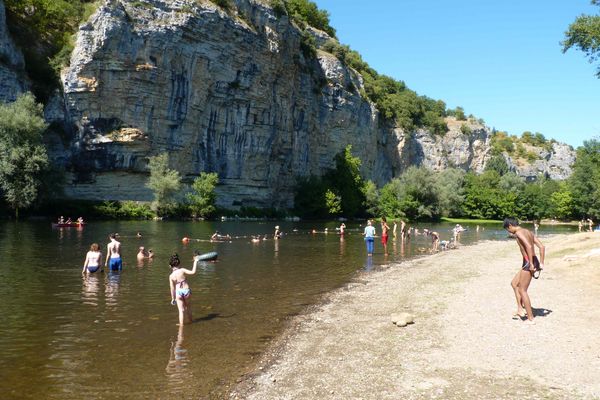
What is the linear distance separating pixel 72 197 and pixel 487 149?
117416 mm

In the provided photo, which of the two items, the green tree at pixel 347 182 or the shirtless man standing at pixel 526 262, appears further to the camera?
the green tree at pixel 347 182

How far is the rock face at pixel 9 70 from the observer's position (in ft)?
176

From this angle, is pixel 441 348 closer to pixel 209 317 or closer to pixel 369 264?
pixel 209 317

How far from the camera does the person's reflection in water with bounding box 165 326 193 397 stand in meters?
7.93

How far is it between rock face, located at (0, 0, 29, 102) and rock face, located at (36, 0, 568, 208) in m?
5.98

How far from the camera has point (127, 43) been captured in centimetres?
6388

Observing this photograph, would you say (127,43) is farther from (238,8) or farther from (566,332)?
(566,332)

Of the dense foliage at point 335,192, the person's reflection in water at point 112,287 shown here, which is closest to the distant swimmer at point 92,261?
the person's reflection in water at point 112,287

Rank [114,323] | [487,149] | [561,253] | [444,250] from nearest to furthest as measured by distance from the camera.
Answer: [114,323], [561,253], [444,250], [487,149]

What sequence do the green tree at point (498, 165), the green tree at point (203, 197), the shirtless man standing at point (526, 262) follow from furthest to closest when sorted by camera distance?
the green tree at point (498, 165), the green tree at point (203, 197), the shirtless man standing at point (526, 262)

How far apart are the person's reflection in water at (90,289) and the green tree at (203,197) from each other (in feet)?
156

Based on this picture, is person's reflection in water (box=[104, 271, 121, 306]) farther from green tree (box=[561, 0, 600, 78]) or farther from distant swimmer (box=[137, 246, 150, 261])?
green tree (box=[561, 0, 600, 78])

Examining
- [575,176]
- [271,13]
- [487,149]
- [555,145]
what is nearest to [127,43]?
[271,13]

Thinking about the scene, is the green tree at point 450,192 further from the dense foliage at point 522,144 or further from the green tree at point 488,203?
the dense foliage at point 522,144
